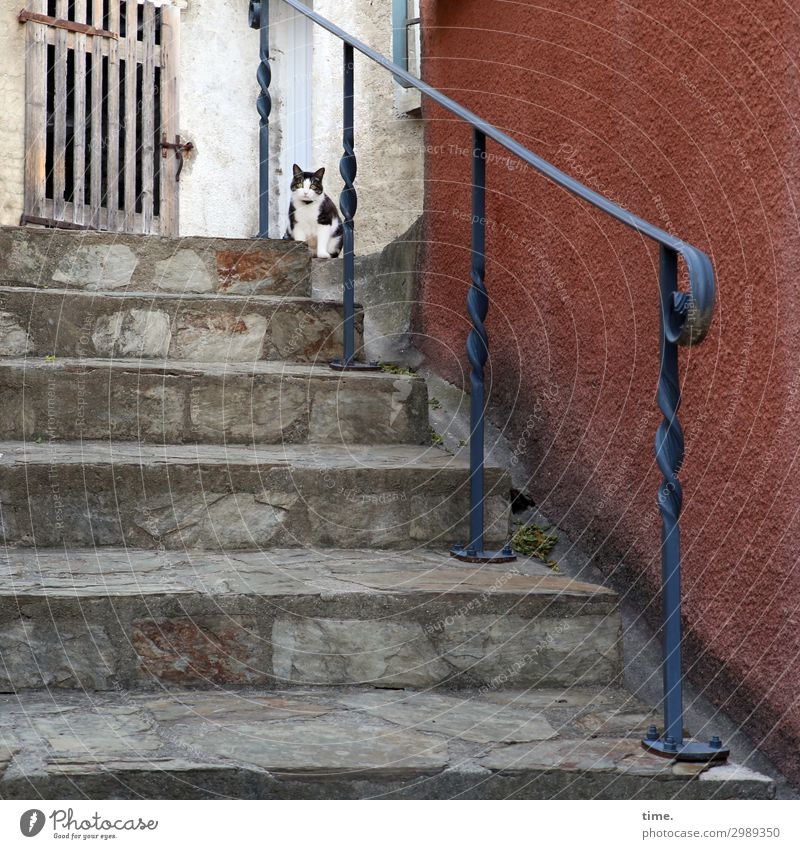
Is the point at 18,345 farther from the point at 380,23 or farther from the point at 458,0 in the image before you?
the point at 380,23

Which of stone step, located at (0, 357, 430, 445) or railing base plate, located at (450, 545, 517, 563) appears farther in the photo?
stone step, located at (0, 357, 430, 445)

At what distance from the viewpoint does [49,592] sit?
1.75 m

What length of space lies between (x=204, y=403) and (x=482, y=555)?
2.64 feet

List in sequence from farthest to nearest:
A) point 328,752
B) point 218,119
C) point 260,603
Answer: point 218,119 → point 260,603 → point 328,752

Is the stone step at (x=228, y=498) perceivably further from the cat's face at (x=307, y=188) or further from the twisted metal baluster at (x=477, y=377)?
the cat's face at (x=307, y=188)

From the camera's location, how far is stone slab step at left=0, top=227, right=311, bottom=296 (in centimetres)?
299

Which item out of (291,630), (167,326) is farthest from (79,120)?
(291,630)

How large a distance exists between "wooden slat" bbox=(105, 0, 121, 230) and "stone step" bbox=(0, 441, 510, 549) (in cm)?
356

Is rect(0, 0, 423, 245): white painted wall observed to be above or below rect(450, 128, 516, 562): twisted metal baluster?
above

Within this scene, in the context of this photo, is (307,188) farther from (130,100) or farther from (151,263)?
(130,100)

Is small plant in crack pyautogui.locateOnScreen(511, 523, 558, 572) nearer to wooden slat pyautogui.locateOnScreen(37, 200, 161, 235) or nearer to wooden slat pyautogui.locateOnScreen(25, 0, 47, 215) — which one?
wooden slat pyautogui.locateOnScreen(37, 200, 161, 235)

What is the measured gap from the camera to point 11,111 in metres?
5.28

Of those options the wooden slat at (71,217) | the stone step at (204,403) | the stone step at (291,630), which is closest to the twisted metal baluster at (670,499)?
the stone step at (291,630)

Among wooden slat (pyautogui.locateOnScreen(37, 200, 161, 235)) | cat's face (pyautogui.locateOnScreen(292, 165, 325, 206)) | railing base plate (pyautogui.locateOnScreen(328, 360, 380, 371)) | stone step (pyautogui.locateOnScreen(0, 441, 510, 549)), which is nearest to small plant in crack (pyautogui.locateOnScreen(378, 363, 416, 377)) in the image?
railing base plate (pyautogui.locateOnScreen(328, 360, 380, 371))
